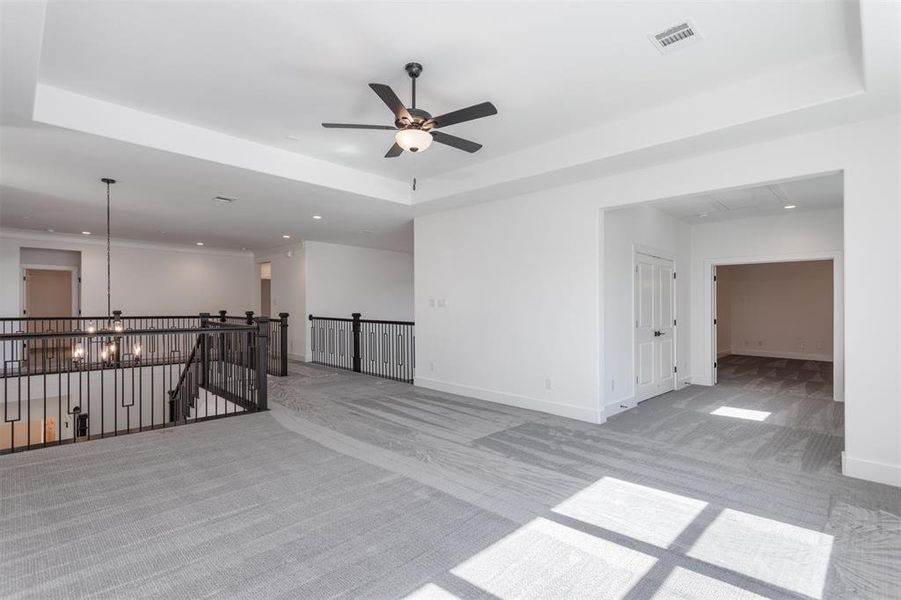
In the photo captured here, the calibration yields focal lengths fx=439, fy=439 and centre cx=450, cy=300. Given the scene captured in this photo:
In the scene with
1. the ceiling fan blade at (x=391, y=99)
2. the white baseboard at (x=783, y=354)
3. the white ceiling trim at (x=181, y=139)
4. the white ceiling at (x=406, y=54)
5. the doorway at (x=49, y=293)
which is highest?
the white ceiling at (x=406, y=54)

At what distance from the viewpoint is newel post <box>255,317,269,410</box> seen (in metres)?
5.57

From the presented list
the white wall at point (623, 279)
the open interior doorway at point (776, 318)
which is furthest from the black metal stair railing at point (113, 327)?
the open interior doorway at point (776, 318)

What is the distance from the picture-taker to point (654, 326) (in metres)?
6.57

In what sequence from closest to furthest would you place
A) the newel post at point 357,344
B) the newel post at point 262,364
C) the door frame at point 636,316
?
the newel post at point 262,364, the door frame at point 636,316, the newel post at point 357,344

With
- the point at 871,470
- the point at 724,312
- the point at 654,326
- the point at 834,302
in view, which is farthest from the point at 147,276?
Answer: the point at 724,312

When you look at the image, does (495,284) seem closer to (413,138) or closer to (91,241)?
(413,138)

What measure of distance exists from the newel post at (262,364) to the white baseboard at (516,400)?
246 cm

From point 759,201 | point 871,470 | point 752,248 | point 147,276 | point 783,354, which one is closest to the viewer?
point 871,470

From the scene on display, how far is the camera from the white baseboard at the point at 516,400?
515 cm

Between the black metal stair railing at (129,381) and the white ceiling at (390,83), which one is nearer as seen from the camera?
the white ceiling at (390,83)

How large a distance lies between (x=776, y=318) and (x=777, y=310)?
0.21m

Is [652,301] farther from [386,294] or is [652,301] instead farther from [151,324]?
[151,324]

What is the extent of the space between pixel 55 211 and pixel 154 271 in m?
4.05

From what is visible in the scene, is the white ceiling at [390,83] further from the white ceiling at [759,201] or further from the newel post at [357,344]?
the newel post at [357,344]
